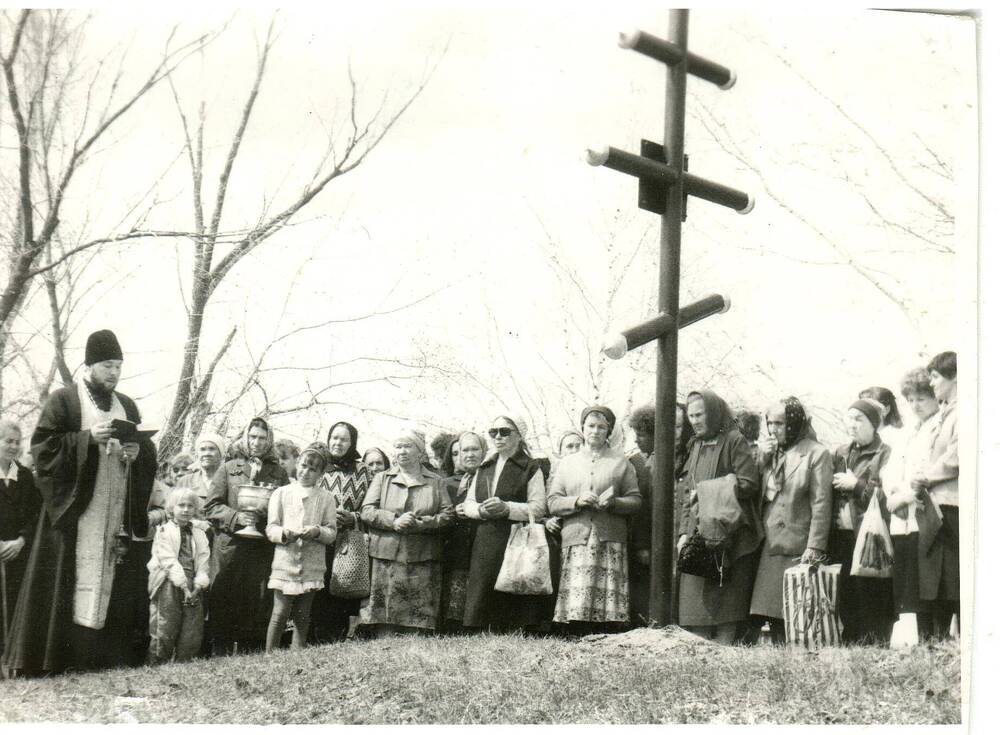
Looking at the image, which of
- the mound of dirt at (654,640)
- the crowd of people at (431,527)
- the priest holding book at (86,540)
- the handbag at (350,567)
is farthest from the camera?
the handbag at (350,567)

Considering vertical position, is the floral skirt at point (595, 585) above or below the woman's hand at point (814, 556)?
below

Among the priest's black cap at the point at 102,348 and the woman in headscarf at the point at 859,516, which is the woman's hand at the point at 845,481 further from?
the priest's black cap at the point at 102,348

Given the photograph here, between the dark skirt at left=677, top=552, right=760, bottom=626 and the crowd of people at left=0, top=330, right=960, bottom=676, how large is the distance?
0.01 metres

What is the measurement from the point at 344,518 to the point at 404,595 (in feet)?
1.77

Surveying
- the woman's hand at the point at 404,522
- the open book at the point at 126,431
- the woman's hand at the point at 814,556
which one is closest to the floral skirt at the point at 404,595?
the woman's hand at the point at 404,522

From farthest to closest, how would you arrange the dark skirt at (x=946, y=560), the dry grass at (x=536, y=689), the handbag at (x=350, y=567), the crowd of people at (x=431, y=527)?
the handbag at (x=350, y=567)
the crowd of people at (x=431, y=527)
the dark skirt at (x=946, y=560)
the dry grass at (x=536, y=689)

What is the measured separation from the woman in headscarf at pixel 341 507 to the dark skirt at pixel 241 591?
1.00ft

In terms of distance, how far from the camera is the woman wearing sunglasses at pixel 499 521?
20.2 feet

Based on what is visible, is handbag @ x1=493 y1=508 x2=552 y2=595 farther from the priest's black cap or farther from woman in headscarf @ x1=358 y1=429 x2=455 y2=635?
the priest's black cap

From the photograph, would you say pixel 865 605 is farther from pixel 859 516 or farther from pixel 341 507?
pixel 341 507

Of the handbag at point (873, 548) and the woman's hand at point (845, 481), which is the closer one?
the handbag at point (873, 548)

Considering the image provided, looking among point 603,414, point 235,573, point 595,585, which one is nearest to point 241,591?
point 235,573

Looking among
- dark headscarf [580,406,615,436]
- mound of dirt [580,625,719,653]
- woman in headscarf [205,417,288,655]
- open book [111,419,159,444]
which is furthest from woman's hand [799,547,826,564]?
open book [111,419,159,444]

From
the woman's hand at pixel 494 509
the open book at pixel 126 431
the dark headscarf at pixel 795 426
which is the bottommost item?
the woman's hand at pixel 494 509
